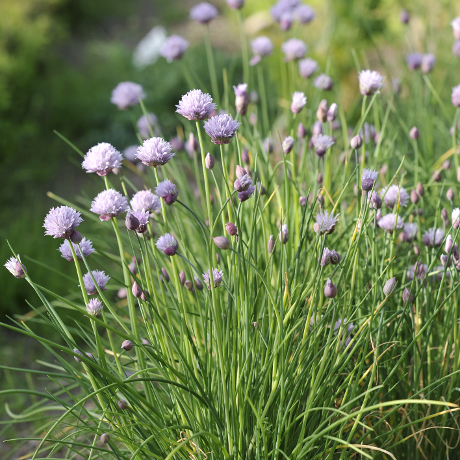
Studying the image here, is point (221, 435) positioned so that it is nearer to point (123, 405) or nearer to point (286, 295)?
point (123, 405)

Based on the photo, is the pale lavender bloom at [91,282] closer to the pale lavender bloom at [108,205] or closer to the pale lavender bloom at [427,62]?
the pale lavender bloom at [108,205]

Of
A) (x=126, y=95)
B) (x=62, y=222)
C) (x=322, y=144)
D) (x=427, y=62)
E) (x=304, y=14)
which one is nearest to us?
(x=62, y=222)

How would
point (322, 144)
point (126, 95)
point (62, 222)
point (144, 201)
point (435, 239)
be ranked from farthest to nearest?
point (126, 95) → point (322, 144) → point (435, 239) → point (144, 201) → point (62, 222)

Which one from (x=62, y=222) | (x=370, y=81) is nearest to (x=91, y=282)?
(x=62, y=222)

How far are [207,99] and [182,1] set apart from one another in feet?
37.6

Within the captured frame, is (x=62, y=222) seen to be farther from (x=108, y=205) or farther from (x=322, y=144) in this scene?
(x=322, y=144)

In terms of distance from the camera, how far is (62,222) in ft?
3.51

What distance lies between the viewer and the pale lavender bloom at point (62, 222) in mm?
1067

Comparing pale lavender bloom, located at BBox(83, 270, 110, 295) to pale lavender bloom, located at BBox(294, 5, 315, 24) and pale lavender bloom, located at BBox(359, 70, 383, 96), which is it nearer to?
pale lavender bloom, located at BBox(359, 70, 383, 96)

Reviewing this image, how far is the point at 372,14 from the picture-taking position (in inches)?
211

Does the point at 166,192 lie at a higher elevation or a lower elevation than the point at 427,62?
higher

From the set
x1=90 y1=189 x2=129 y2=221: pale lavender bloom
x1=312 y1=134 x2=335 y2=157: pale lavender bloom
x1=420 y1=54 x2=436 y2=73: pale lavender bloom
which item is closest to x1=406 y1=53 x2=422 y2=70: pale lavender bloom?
x1=420 y1=54 x2=436 y2=73: pale lavender bloom

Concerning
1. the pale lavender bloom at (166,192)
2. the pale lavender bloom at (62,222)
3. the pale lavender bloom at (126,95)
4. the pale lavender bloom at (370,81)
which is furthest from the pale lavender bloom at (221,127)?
the pale lavender bloom at (126,95)

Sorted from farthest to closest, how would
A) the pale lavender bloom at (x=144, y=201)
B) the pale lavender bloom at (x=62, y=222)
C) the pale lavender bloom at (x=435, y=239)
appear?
the pale lavender bloom at (x=435, y=239) < the pale lavender bloom at (x=144, y=201) < the pale lavender bloom at (x=62, y=222)
